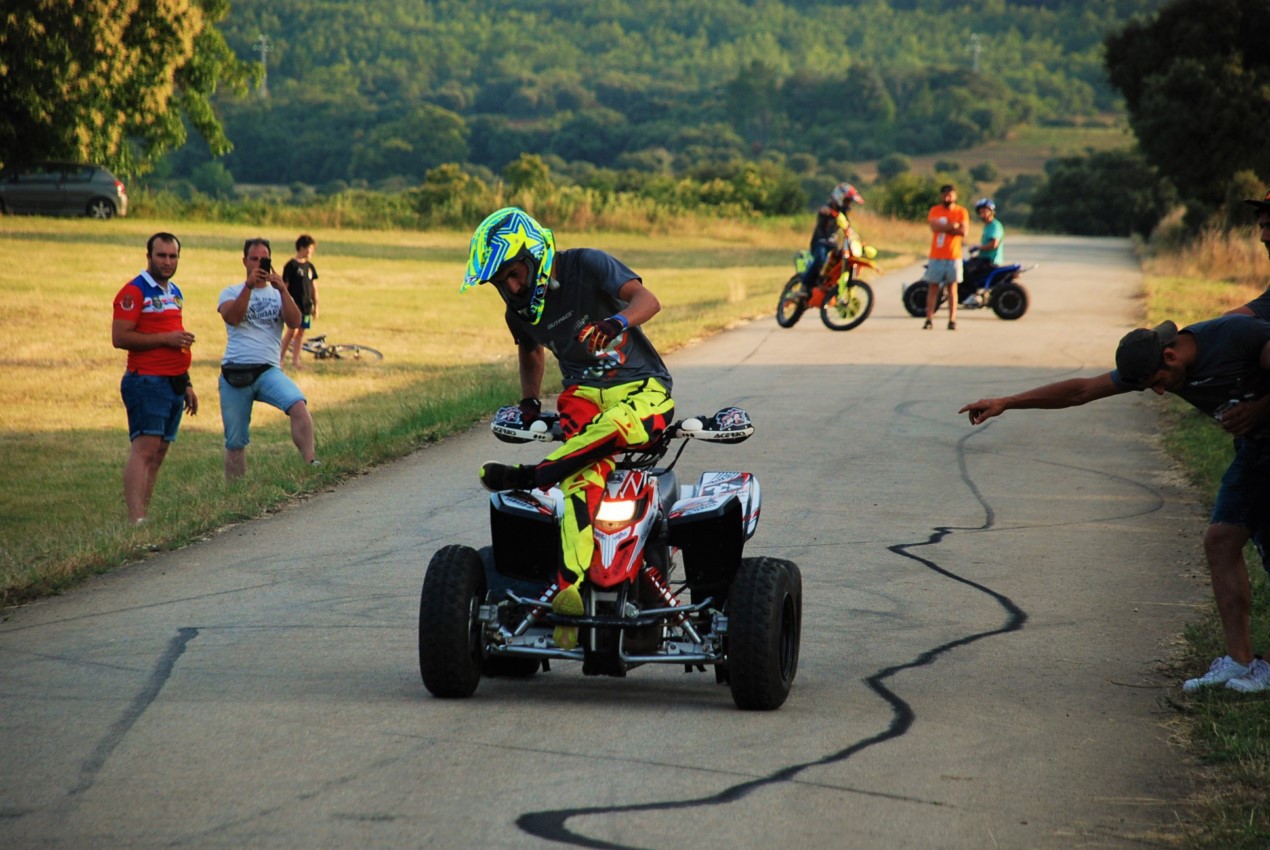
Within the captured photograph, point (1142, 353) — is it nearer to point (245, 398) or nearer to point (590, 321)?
point (590, 321)

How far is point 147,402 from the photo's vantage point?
442 inches

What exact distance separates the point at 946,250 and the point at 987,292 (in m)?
2.37

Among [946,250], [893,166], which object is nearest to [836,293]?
[946,250]

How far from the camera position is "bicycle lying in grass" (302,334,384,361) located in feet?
74.0

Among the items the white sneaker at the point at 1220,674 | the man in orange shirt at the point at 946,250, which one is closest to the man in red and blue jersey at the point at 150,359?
the white sneaker at the point at 1220,674

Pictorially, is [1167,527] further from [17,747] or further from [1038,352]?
[1038,352]

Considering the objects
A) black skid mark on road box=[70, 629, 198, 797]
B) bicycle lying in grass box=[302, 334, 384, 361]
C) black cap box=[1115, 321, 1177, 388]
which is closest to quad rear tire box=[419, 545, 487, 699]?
black skid mark on road box=[70, 629, 198, 797]

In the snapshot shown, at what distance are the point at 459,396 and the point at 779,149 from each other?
564 ft

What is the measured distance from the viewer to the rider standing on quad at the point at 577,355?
6113 millimetres

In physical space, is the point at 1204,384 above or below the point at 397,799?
above

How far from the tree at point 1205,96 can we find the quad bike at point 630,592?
3822cm

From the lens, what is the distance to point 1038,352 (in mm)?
19812

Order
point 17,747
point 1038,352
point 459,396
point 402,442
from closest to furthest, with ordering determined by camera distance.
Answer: point 17,747 → point 402,442 → point 459,396 → point 1038,352

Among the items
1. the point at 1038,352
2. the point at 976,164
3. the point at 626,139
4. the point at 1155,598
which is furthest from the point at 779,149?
the point at 1155,598
